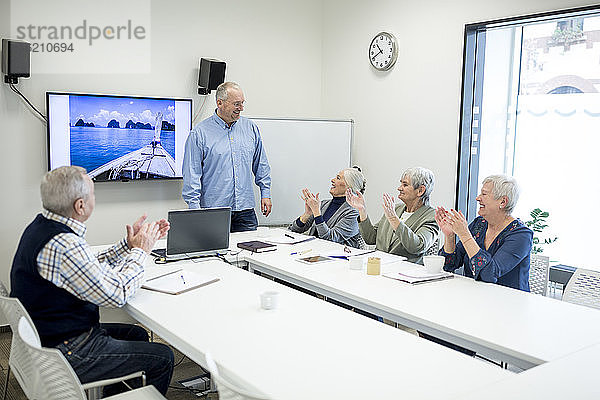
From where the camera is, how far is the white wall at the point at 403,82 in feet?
16.6

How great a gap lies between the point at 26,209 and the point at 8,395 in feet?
5.46

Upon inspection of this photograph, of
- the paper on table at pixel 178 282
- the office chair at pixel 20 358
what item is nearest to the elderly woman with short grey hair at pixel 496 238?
the paper on table at pixel 178 282

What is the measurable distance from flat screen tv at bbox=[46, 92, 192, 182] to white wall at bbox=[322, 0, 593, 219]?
5.61 feet

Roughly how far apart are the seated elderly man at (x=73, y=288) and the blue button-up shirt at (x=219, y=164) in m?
2.12

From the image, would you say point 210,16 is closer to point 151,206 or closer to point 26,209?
point 151,206

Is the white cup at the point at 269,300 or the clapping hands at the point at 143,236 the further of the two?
the clapping hands at the point at 143,236

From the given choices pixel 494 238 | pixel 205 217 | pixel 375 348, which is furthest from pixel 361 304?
pixel 205 217

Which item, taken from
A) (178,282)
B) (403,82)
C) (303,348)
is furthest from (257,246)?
(403,82)

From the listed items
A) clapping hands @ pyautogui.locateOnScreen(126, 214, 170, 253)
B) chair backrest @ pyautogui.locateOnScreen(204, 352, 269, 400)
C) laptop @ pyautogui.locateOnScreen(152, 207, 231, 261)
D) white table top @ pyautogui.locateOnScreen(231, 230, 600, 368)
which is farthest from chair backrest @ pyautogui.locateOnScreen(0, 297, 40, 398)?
white table top @ pyautogui.locateOnScreen(231, 230, 600, 368)

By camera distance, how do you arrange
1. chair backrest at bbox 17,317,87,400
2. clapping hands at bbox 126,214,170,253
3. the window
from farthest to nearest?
the window < clapping hands at bbox 126,214,170,253 < chair backrest at bbox 17,317,87,400

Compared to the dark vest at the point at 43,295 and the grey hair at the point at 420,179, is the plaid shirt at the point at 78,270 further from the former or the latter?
the grey hair at the point at 420,179

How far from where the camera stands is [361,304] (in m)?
2.90

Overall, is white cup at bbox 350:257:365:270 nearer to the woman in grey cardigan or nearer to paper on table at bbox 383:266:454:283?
paper on table at bbox 383:266:454:283

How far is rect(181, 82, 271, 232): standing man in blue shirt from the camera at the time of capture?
4.68 metres
